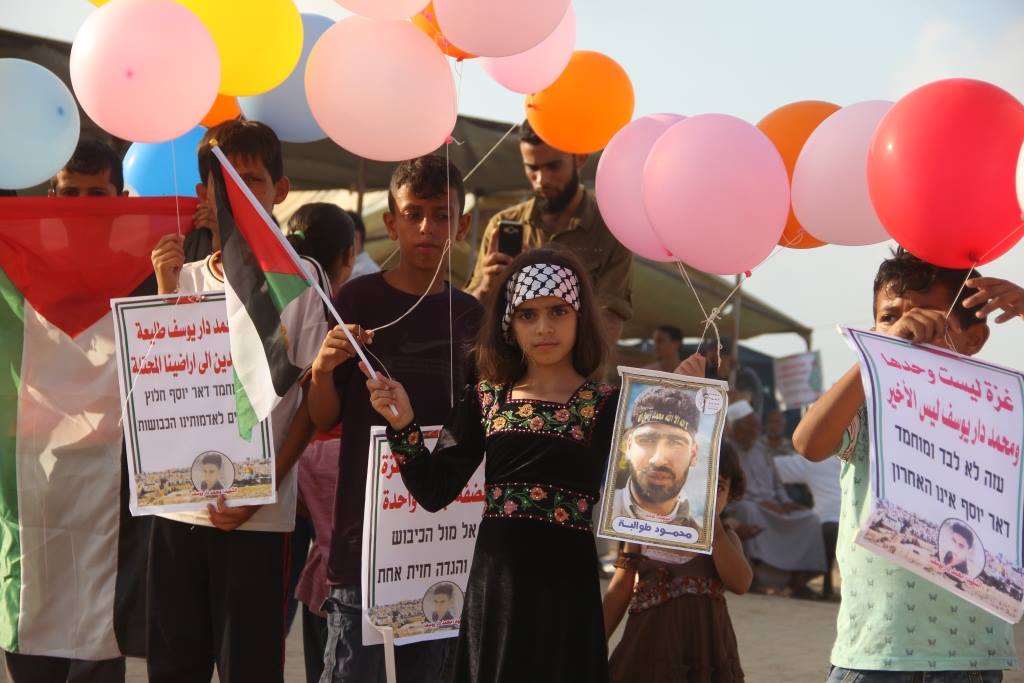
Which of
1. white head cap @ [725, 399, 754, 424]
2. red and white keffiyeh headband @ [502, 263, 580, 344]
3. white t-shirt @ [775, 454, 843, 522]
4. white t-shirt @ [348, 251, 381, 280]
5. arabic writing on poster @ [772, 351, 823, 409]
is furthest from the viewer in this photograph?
arabic writing on poster @ [772, 351, 823, 409]

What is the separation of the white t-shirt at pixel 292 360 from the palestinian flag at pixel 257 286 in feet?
0.40

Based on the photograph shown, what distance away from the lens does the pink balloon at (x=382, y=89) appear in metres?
3.78

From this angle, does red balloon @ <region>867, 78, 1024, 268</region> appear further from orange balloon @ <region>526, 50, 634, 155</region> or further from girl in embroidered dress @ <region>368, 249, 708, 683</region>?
orange balloon @ <region>526, 50, 634, 155</region>

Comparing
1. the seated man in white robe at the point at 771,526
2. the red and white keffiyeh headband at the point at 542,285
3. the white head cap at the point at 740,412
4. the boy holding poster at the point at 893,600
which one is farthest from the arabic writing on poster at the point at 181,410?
the white head cap at the point at 740,412

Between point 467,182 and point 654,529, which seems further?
point 467,182

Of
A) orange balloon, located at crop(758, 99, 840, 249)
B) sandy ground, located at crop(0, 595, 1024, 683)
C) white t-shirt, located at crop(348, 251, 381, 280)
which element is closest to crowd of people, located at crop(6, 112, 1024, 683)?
orange balloon, located at crop(758, 99, 840, 249)

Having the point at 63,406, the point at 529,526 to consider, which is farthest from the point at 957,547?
the point at 63,406

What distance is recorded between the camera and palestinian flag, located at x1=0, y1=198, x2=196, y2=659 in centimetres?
421

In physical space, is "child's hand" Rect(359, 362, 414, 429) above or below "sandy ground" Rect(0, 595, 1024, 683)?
above

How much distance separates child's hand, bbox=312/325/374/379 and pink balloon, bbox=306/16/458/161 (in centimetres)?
65

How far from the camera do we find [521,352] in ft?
11.6

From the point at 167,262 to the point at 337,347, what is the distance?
2.50 feet

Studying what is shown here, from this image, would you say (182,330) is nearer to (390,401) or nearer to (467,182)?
(390,401)

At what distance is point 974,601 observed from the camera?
2.75m
